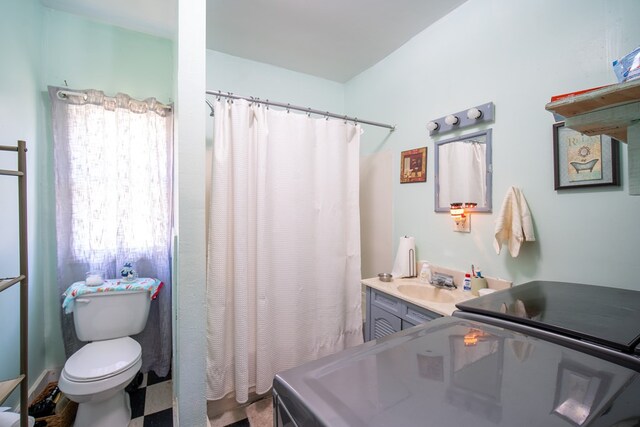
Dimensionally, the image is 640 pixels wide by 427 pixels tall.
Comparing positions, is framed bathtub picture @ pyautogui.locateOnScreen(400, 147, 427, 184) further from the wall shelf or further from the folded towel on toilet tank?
the folded towel on toilet tank

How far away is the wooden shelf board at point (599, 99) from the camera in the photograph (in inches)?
22.9

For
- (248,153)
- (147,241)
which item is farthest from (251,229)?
(147,241)

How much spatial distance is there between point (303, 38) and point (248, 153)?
1088mm

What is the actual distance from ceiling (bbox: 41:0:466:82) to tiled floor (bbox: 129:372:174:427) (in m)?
2.49

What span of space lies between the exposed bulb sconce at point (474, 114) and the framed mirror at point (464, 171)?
99mm

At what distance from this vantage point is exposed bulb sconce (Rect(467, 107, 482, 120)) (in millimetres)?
1591

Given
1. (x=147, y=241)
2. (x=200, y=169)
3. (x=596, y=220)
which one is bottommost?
(x=147, y=241)

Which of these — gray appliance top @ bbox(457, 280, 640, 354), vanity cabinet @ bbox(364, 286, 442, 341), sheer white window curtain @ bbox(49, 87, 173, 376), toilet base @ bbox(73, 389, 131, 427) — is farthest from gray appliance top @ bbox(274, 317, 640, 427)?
sheer white window curtain @ bbox(49, 87, 173, 376)

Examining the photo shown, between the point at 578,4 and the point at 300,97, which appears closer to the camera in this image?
the point at 578,4

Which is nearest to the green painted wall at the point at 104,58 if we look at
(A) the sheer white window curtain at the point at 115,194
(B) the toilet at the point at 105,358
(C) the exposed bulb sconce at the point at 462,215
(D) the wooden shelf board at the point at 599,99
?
(A) the sheer white window curtain at the point at 115,194

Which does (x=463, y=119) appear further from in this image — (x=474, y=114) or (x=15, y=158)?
(x=15, y=158)

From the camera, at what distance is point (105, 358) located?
1.55 m

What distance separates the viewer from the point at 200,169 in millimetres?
1229

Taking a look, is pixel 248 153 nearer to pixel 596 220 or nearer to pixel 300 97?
pixel 300 97
